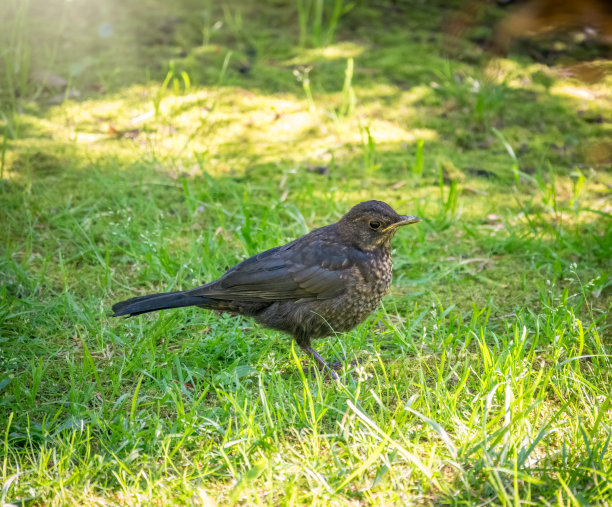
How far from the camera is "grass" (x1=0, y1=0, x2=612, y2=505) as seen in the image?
2705 millimetres

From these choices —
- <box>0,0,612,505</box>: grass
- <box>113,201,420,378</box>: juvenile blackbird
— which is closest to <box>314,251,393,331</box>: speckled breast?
<box>113,201,420,378</box>: juvenile blackbird

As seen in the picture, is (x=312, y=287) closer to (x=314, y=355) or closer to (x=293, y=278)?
(x=293, y=278)

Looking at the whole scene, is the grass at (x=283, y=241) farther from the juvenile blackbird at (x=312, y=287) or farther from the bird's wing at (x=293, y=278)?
the bird's wing at (x=293, y=278)

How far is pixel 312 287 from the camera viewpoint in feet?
11.7

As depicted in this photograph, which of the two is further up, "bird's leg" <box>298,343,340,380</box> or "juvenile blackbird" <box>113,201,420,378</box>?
"juvenile blackbird" <box>113,201,420,378</box>

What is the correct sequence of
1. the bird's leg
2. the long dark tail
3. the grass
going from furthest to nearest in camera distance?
1. the bird's leg
2. the long dark tail
3. the grass

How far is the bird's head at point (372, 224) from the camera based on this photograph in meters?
3.66

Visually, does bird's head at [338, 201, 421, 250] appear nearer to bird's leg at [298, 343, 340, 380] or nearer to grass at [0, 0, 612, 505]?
grass at [0, 0, 612, 505]

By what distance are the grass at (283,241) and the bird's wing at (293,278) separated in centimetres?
34

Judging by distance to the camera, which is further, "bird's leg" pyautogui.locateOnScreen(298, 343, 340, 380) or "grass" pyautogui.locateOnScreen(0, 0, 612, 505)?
"bird's leg" pyautogui.locateOnScreen(298, 343, 340, 380)

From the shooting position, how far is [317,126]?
6145 millimetres

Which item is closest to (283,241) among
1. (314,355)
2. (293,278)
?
(293,278)

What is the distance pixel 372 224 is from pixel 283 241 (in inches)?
39.5

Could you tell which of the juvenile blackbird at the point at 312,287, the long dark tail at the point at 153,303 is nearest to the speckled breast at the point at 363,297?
the juvenile blackbird at the point at 312,287
